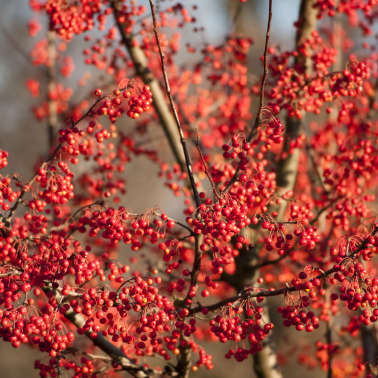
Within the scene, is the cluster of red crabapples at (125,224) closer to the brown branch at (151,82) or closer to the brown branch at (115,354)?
the brown branch at (115,354)

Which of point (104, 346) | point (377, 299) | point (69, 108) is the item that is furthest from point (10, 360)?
point (377, 299)

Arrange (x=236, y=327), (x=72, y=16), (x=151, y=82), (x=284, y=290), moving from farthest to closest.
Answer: (x=151, y=82), (x=72, y=16), (x=236, y=327), (x=284, y=290)

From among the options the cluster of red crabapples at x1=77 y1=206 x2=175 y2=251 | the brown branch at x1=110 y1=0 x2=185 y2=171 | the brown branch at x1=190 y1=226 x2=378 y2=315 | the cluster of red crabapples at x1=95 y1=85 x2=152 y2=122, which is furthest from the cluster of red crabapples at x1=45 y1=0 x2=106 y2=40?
the brown branch at x1=190 y1=226 x2=378 y2=315

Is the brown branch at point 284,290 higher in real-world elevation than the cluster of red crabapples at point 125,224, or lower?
lower

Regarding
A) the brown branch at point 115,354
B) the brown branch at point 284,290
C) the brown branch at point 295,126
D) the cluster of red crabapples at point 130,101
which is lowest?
the brown branch at point 115,354

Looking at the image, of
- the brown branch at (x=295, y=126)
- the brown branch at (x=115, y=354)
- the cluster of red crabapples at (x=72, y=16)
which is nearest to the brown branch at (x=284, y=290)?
the brown branch at (x=115, y=354)

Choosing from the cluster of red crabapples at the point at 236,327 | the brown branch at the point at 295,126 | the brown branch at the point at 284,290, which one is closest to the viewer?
the brown branch at the point at 284,290

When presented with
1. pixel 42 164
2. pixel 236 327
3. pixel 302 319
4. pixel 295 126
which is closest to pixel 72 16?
pixel 42 164

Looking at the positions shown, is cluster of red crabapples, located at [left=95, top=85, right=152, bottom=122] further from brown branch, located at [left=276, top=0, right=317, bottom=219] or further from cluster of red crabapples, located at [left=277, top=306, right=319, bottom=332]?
brown branch, located at [left=276, top=0, right=317, bottom=219]

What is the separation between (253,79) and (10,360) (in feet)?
56.5

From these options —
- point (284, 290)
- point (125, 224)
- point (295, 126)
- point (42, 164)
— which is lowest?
point (284, 290)

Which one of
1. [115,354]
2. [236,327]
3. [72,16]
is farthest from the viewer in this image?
[72,16]

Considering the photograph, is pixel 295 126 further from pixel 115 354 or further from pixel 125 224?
pixel 115 354

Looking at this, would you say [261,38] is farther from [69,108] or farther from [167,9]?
[167,9]
